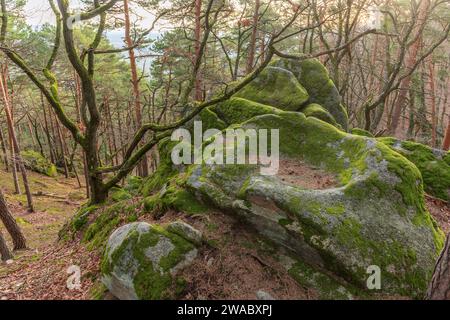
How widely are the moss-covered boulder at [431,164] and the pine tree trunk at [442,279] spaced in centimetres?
546

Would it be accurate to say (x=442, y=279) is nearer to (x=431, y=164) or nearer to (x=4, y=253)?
(x=431, y=164)

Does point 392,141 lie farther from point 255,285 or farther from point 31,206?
point 31,206

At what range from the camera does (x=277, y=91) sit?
370 inches

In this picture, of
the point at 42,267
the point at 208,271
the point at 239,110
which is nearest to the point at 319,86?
the point at 239,110

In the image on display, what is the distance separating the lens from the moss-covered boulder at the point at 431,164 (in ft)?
26.0

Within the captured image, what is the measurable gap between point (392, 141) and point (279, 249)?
5824 millimetres

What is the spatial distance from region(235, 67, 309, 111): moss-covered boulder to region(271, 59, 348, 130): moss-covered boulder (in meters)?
0.51

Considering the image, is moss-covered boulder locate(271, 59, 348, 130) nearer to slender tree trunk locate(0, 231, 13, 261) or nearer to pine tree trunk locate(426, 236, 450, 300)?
pine tree trunk locate(426, 236, 450, 300)

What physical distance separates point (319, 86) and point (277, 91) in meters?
1.48

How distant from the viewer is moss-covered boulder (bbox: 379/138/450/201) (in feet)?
26.0

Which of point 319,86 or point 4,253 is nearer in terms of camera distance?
point 4,253

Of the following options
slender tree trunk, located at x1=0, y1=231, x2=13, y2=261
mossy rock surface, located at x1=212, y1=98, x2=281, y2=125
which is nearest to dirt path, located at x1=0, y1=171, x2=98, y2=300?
slender tree trunk, located at x1=0, y1=231, x2=13, y2=261

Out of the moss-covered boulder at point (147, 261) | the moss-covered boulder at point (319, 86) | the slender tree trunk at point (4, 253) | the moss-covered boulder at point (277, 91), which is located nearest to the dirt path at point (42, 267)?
the slender tree trunk at point (4, 253)
